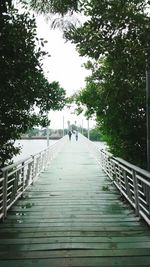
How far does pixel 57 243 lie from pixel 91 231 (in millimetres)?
783

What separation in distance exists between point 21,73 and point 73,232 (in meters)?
2.66

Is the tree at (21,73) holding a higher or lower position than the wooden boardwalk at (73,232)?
higher

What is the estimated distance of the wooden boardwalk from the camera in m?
4.64

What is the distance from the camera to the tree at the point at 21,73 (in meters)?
4.14

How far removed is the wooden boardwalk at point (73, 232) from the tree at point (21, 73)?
175 centimetres

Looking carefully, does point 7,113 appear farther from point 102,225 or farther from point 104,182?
point 104,182

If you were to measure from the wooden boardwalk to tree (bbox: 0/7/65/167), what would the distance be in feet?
5.73

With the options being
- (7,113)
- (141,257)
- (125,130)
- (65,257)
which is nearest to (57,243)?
(65,257)

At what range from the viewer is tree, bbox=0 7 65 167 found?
4141 mm

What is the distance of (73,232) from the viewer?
5.83 m

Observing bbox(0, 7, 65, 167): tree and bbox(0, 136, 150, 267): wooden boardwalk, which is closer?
bbox(0, 7, 65, 167): tree

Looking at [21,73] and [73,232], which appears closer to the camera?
[21,73]

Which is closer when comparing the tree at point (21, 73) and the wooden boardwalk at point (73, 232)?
the tree at point (21, 73)

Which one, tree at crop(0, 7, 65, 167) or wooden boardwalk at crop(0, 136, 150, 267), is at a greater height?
tree at crop(0, 7, 65, 167)
